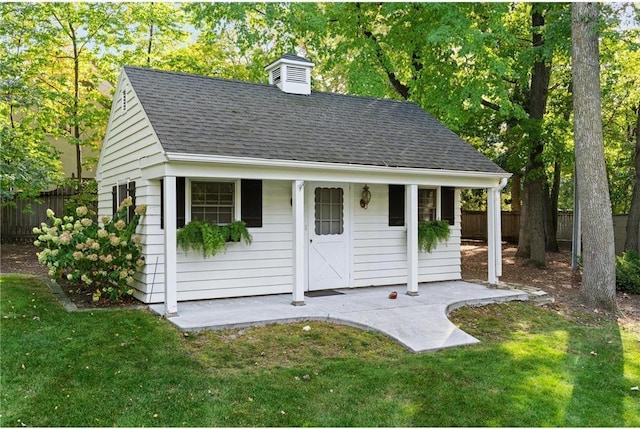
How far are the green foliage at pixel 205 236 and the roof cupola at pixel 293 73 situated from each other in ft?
12.5

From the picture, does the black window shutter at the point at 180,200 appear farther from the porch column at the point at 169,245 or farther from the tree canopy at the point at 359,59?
the tree canopy at the point at 359,59

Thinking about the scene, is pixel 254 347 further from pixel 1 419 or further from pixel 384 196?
pixel 384 196

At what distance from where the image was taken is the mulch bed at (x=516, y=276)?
25.6 feet

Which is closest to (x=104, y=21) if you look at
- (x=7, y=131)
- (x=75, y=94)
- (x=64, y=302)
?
(x=75, y=94)

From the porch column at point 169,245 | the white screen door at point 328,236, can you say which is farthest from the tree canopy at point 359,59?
the porch column at point 169,245

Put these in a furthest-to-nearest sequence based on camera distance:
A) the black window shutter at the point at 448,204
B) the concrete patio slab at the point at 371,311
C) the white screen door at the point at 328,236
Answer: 1. the black window shutter at the point at 448,204
2. the white screen door at the point at 328,236
3. the concrete patio slab at the point at 371,311

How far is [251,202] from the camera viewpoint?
7.89 meters

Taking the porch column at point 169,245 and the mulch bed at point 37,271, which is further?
the mulch bed at point 37,271

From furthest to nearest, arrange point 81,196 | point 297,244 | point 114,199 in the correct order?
point 81,196 < point 114,199 < point 297,244

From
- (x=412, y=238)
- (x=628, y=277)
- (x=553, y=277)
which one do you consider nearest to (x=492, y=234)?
(x=412, y=238)

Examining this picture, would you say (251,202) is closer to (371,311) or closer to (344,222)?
(344,222)

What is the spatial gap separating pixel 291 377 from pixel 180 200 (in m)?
3.76

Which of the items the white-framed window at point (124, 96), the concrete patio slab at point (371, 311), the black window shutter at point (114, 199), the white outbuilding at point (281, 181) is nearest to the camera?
the concrete patio slab at point (371, 311)

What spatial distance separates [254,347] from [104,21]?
1257 cm
